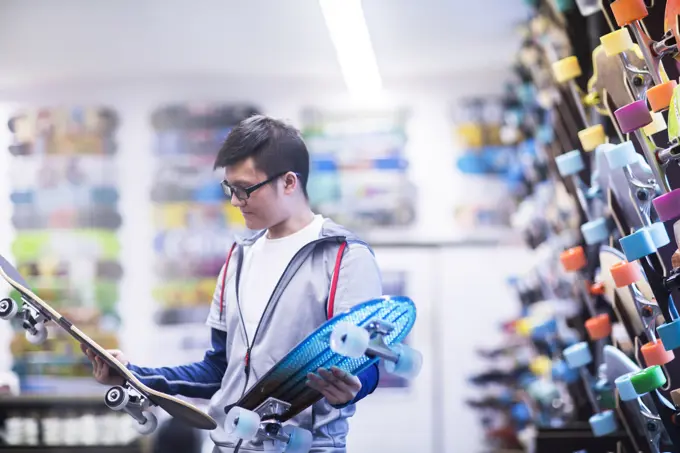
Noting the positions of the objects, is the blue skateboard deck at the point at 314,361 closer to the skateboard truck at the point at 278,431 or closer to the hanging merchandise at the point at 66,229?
the skateboard truck at the point at 278,431

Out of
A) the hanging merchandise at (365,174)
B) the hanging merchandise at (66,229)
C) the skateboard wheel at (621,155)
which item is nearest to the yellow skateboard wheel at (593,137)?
the skateboard wheel at (621,155)

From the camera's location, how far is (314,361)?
206cm

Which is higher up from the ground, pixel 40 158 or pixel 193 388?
pixel 40 158

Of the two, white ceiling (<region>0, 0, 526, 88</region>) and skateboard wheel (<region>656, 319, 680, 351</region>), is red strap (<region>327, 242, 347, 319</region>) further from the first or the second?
white ceiling (<region>0, 0, 526, 88</region>)

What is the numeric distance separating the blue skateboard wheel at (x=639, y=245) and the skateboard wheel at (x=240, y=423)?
0.88 metres

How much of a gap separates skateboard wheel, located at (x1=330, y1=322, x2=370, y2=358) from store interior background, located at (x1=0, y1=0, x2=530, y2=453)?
3.67 metres

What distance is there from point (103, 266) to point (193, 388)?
4442 mm

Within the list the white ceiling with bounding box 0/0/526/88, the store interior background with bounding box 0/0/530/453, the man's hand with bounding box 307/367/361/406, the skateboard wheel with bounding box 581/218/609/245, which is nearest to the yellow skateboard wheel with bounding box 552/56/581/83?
the skateboard wheel with bounding box 581/218/609/245

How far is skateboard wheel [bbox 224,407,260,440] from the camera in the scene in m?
2.01

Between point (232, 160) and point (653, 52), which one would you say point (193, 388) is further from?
point (653, 52)

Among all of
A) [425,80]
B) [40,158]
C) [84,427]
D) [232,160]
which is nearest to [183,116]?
[40,158]

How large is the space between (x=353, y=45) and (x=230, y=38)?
3.07 feet

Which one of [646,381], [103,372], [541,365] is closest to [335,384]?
[103,372]

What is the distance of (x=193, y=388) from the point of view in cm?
236
